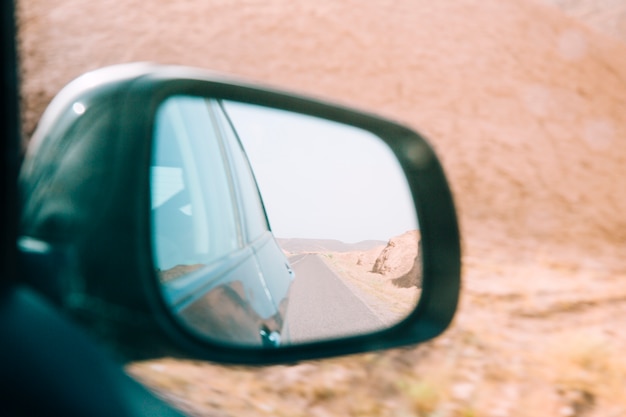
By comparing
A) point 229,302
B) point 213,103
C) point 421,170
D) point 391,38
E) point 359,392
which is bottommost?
point 359,392

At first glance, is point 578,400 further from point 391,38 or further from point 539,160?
point 391,38

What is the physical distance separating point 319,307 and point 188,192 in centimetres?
174

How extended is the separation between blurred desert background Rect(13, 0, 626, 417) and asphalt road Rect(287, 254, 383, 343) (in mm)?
399

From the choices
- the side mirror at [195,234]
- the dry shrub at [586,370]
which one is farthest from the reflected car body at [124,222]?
the dry shrub at [586,370]

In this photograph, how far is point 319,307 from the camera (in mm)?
3639

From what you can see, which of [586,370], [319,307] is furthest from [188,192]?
[586,370]

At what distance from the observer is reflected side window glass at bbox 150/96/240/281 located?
1748mm

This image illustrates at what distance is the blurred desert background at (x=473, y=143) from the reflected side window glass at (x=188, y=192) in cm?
54

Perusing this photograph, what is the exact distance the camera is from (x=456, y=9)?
27.5 meters

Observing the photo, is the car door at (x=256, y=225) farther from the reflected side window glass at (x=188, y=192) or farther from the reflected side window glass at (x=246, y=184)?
the reflected side window glass at (x=188, y=192)

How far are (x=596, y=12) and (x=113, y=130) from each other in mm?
32900

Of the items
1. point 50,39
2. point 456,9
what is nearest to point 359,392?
point 50,39

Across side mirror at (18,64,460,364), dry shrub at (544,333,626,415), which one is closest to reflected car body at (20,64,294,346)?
side mirror at (18,64,460,364)

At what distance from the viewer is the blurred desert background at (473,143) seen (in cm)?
393
